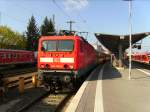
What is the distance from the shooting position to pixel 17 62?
141 feet

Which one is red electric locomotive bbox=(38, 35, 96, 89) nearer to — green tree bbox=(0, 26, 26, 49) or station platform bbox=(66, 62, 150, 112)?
station platform bbox=(66, 62, 150, 112)

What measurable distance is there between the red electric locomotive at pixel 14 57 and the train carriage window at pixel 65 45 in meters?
19.1

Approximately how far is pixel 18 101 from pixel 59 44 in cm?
437

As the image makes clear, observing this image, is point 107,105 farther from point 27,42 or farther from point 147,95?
point 27,42

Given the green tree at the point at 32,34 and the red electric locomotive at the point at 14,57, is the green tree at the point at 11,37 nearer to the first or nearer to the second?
the green tree at the point at 32,34

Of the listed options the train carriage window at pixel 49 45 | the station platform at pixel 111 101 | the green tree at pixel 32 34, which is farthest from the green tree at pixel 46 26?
the station platform at pixel 111 101

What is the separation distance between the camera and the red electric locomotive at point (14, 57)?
36.6 metres

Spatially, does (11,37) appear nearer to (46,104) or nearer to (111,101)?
(46,104)

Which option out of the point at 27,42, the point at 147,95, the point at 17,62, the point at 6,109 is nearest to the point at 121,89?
the point at 147,95

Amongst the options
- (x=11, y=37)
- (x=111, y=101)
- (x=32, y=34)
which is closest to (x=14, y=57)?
(x=111, y=101)

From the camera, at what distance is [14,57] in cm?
4128

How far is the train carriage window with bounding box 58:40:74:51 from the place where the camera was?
17875mm

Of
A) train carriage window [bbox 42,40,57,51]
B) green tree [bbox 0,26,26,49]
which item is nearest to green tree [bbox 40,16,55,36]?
green tree [bbox 0,26,26,49]

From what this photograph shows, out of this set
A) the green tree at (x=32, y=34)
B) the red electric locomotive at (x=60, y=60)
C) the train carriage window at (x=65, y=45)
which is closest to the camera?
the red electric locomotive at (x=60, y=60)
